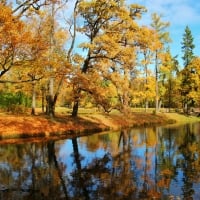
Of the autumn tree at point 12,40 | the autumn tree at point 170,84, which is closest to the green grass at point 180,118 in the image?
the autumn tree at point 170,84

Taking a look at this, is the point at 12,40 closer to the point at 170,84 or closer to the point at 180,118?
the point at 180,118

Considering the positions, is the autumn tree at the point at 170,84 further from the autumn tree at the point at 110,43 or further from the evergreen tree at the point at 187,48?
the autumn tree at the point at 110,43

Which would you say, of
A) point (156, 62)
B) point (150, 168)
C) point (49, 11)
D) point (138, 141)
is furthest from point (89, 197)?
point (156, 62)

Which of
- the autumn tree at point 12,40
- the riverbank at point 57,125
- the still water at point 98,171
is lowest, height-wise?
the still water at point 98,171

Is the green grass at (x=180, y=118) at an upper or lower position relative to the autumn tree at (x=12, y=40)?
lower

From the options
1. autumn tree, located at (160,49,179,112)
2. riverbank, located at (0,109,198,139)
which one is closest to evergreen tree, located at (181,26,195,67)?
autumn tree, located at (160,49,179,112)

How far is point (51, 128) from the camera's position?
32.8m

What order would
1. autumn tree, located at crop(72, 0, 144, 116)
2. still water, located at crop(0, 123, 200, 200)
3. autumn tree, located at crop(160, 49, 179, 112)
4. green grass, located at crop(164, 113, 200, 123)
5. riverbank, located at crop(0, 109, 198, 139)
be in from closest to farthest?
still water, located at crop(0, 123, 200, 200), riverbank, located at crop(0, 109, 198, 139), autumn tree, located at crop(72, 0, 144, 116), green grass, located at crop(164, 113, 200, 123), autumn tree, located at crop(160, 49, 179, 112)

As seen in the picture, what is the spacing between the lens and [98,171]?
1631 cm

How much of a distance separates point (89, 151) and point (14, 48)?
27.6 ft

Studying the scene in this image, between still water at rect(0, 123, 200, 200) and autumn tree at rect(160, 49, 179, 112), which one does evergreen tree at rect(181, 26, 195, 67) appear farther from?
still water at rect(0, 123, 200, 200)

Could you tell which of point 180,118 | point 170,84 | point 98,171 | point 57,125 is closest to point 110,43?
point 57,125

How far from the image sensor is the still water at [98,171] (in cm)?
1247

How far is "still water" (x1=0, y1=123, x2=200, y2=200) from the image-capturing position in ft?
40.9
